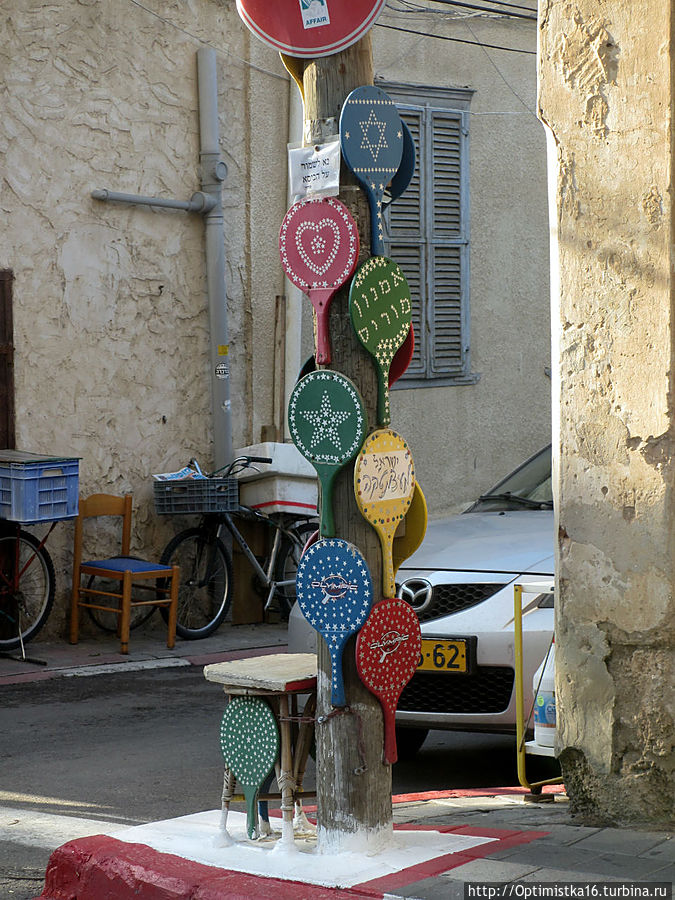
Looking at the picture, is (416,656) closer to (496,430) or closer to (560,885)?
(560,885)

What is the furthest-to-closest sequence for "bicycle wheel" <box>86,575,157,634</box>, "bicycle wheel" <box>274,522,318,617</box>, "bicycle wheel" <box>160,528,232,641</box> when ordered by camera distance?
"bicycle wheel" <box>274,522,318,617</box>
"bicycle wheel" <box>160,528,232,641</box>
"bicycle wheel" <box>86,575,157,634</box>

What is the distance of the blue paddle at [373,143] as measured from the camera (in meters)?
4.02

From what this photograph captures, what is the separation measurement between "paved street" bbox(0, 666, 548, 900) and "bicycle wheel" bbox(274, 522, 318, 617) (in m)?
2.17

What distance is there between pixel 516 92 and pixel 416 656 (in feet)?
33.6

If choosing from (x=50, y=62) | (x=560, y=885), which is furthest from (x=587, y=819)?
(x=50, y=62)

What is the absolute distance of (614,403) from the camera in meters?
4.57

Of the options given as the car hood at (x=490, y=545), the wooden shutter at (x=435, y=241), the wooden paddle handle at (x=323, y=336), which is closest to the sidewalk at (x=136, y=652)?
the car hood at (x=490, y=545)

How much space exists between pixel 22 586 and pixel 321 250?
6.28 metres

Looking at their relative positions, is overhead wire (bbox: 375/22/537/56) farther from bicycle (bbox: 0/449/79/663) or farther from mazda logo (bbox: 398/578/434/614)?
mazda logo (bbox: 398/578/434/614)

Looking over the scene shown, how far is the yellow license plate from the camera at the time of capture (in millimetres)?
5484

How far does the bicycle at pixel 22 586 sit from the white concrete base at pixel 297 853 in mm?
5011

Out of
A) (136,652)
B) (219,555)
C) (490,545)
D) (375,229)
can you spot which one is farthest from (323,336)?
(219,555)

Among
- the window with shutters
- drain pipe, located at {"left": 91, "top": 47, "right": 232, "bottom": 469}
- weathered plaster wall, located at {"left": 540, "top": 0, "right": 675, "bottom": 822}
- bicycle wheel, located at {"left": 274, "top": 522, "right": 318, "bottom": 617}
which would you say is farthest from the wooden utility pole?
the window with shutters

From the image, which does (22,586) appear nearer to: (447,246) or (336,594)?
(447,246)
